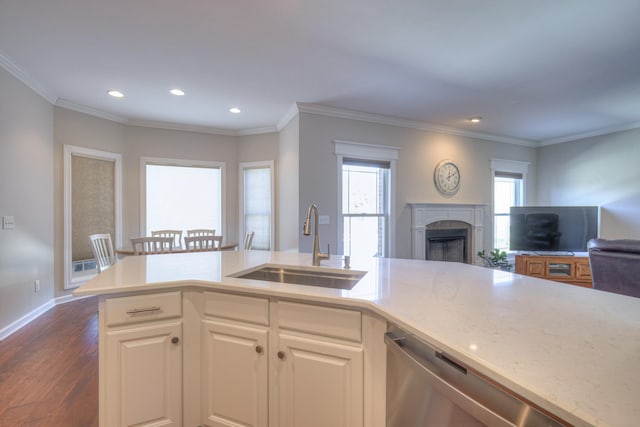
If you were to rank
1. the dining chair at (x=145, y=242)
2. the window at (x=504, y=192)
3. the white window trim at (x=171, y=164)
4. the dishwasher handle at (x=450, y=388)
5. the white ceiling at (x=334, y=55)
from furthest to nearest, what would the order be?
the window at (x=504, y=192), the white window trim at (x=171, y=164), the dining chair at (x=145, y=242), the white ceiling at (x=334, y=55), the dishwasher handle at (x=450, y=388)

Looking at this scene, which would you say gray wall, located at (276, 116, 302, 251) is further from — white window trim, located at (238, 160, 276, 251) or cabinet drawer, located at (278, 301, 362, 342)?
cabinet drawer, located at (278, 301, 362, 342)

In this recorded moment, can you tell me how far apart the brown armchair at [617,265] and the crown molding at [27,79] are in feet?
18.7

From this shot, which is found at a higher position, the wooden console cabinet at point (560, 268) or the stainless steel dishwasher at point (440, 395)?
the stainless steel dishwasher at point (440, 395)

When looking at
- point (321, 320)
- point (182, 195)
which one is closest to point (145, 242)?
point (182, 195)

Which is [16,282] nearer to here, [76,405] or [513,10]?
[76,405]

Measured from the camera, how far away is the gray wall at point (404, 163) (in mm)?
3861

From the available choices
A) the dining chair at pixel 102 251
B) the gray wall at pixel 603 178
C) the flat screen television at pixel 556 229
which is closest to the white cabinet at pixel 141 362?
the dining chair at pixel 102 251

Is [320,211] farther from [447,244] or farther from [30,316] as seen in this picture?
[30,316]

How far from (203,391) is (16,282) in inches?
116

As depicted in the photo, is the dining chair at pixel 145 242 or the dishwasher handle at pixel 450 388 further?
the dining chair at pixel 145 242

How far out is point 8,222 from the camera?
290 centimetres

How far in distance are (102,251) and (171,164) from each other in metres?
1.90

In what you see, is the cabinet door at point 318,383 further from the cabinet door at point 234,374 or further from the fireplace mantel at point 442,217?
the fireplace mantel at point 442,217

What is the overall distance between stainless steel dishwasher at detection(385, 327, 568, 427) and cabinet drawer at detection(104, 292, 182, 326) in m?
1.10
